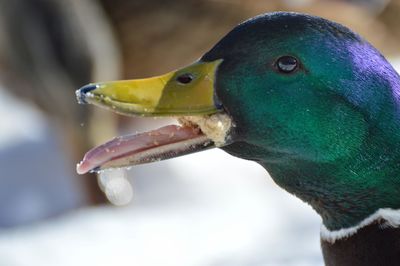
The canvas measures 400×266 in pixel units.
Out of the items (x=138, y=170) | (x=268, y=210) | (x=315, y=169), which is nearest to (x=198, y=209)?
(x=268, y=210)

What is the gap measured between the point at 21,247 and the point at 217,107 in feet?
5.40

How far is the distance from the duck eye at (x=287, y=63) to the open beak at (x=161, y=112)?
83 millimetres

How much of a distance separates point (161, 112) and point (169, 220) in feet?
6.12

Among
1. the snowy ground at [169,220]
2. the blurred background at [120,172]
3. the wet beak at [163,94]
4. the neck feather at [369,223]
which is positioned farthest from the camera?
the blurred background at [120,172]

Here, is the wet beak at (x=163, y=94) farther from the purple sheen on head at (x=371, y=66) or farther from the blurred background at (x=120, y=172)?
the blurred background at (x=120, y=172)

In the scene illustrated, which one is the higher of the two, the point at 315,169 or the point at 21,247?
the point at 315,169

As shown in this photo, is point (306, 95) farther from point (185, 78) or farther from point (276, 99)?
point (185, 78)

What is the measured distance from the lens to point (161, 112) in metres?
1.45

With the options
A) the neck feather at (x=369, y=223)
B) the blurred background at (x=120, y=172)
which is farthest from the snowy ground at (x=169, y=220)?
the neck feather at (x=369, y=223)

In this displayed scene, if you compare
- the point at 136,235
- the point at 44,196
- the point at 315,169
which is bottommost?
the point at 44,196

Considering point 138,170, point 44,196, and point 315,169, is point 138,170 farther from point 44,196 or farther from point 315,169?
point 315,169

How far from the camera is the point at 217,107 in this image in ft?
4.80

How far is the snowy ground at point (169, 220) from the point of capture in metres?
2.90

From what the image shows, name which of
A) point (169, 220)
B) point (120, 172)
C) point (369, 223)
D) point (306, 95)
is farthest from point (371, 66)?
point (120, 172)
